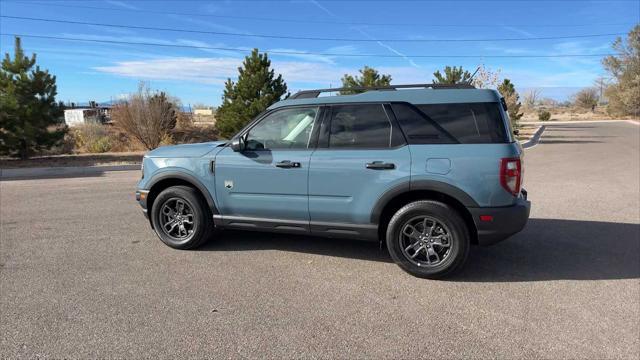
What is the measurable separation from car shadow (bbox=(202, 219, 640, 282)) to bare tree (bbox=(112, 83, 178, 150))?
16.5m

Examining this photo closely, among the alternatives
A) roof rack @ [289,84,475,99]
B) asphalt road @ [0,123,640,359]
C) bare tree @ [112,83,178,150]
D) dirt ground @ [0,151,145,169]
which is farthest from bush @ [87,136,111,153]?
roof rack @ [289,84,475,99]

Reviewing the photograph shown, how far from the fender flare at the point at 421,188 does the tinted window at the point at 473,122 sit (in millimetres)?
464

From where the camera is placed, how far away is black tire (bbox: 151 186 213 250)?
5.20m

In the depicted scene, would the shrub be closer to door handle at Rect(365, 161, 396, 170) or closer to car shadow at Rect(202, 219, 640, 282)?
car shadow at Rect(202, 219, 640, 282)

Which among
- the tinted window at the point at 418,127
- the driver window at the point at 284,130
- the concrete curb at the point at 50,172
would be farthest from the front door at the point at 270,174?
the concrete curb at the point at 50,172

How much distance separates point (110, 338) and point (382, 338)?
6.46 feet

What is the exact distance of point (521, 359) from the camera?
2965 millimetres

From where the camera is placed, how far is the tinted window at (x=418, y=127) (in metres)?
4.26

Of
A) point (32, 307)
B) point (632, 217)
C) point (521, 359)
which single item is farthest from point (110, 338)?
point (632, 217)

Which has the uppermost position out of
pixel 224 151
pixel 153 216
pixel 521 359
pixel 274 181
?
pixel 224 151

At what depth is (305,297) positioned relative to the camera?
395cm

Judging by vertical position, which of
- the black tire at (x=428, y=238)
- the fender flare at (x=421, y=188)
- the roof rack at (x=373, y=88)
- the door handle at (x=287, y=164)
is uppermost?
the roof rack at (x=373, y=88)

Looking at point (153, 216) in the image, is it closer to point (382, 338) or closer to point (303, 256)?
point (303, 256)

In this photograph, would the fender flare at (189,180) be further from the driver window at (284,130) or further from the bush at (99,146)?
the bush at (99,146)
